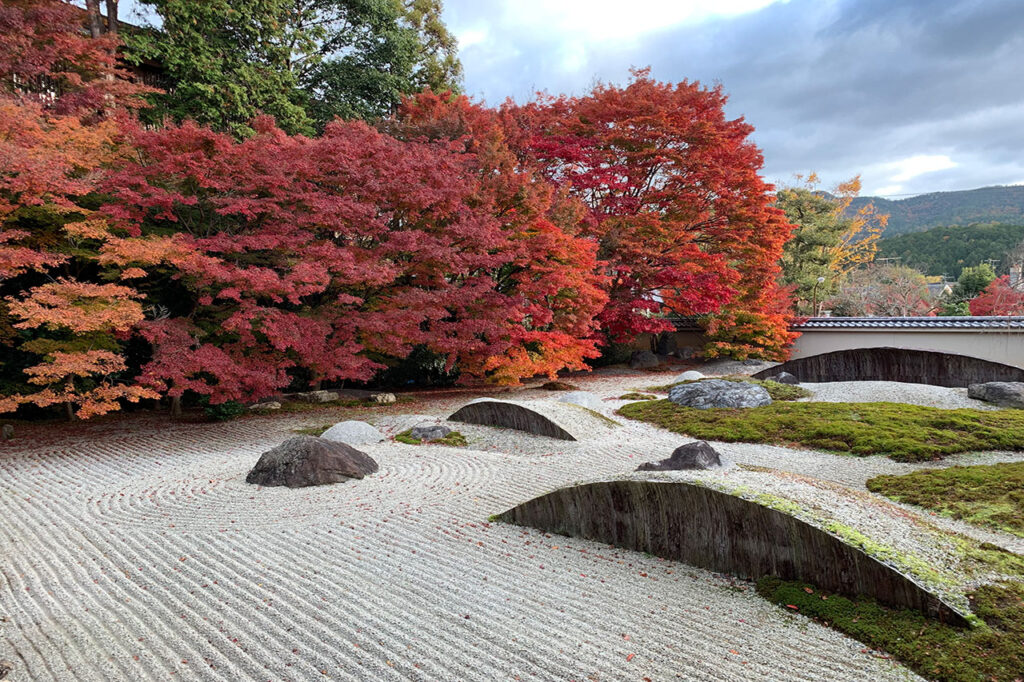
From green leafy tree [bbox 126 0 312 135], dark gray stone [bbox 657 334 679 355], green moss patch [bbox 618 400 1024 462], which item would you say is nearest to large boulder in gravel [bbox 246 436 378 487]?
green moss patch [bbox 618 400 1024 462]

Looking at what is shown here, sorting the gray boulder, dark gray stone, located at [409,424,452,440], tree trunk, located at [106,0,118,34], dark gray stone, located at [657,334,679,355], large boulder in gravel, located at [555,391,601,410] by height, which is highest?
tree trunk, located at [106,0,118,34]

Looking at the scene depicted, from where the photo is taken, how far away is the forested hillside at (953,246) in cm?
3234

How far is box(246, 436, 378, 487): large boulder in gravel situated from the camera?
6746 millimetres

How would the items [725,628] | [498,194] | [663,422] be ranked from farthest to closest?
1. [498,194]
2. [663,422]
3. [725,628]

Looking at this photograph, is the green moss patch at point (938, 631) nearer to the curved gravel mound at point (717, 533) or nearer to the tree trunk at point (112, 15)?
the curved gravel mound at point (717, 533)

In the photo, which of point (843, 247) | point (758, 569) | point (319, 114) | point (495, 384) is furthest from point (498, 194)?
point (843, 247)

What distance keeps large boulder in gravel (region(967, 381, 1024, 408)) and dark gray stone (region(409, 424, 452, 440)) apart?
31.3 ft

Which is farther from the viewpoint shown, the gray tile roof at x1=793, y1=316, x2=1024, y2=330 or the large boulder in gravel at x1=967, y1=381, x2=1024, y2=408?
the gray tile roof at x1=793, y1=316, x2=1024, y2=330

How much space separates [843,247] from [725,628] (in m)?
30.2

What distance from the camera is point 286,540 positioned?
502cm

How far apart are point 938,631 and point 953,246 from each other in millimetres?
40949

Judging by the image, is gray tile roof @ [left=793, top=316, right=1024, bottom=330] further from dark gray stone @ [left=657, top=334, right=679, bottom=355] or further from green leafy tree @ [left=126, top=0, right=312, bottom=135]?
green leafy tree @ [left=126, top=0, right=312, bottom=135]

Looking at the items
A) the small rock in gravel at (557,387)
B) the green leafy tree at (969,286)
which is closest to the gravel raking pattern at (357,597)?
the small rock in gravel at (557,387)

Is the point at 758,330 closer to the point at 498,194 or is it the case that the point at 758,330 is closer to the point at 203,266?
the point at 498,194
